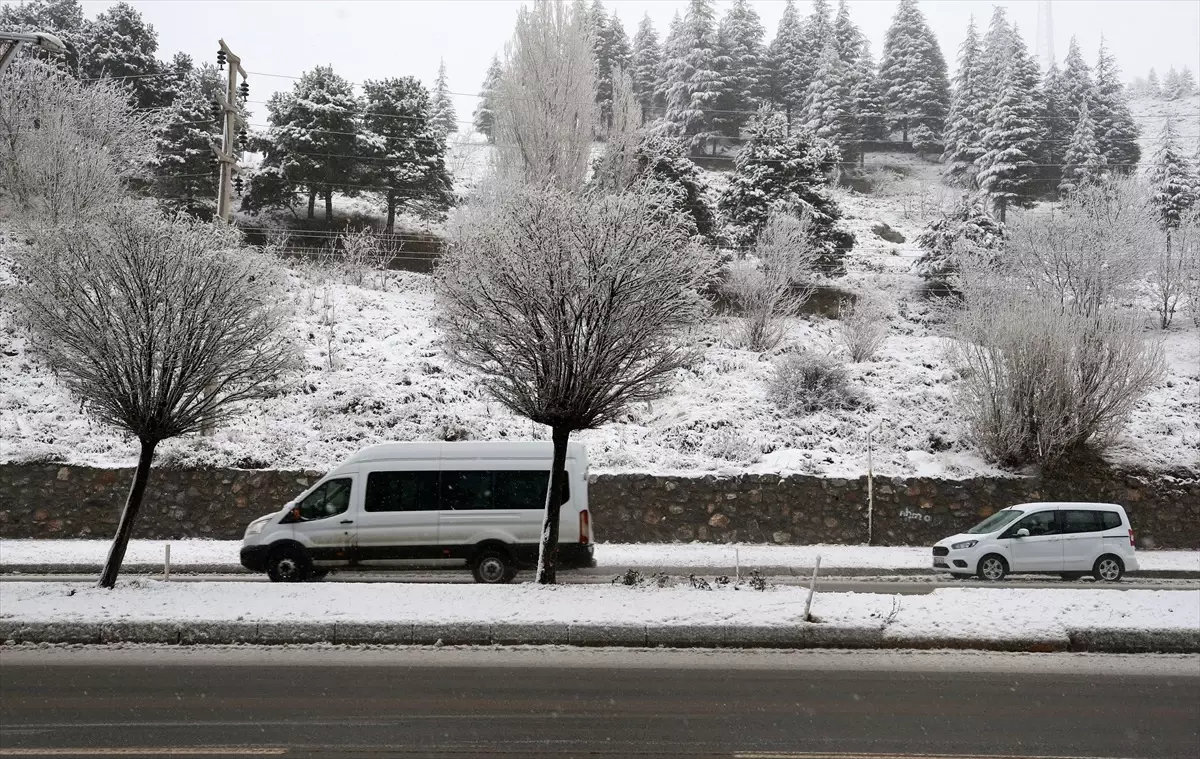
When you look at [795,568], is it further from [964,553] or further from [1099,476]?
[1099,476]

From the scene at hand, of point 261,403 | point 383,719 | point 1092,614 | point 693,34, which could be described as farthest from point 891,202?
point 383,719

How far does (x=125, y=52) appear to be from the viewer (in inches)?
1917

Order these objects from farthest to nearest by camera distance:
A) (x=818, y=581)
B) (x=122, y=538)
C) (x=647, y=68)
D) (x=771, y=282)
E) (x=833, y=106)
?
(x=647, y=68), (x=833, y=106), (x=771, y=282), (x=818, y=581), (x=122, y=538)

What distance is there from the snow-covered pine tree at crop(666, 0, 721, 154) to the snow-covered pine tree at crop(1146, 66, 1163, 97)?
85.9 metres

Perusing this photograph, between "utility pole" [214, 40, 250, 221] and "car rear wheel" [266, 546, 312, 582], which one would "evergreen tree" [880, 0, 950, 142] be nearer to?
"utility pole" [214, 40, 250, 221]

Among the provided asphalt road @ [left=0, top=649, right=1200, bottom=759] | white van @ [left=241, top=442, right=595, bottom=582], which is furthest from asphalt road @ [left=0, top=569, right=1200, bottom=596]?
asphalt road @ [left=0, top=649, right=1200, bottom=759]

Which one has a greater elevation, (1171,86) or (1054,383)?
(1171,86)

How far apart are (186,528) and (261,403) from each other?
4.73 metres

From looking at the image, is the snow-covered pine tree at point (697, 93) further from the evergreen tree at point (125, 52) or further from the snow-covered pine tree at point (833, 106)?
the evergreen tree at point (125, 52)

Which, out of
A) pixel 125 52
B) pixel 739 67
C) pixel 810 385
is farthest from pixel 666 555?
pixel 739 67

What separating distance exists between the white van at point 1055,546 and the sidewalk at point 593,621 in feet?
20.4

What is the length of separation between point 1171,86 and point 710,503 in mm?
140194

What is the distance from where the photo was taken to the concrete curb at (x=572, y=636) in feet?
30.4

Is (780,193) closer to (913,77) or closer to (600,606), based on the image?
(600,606)
